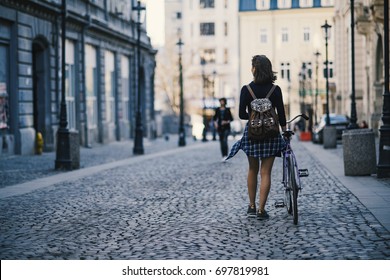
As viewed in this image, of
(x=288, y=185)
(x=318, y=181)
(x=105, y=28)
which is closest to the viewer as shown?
(x=288, y=185)

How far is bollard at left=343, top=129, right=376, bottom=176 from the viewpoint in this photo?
15727 millimetres

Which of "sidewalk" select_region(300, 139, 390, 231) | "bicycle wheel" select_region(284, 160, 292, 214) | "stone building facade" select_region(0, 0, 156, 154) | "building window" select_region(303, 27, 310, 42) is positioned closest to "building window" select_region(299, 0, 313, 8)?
"building window" select_region(303, 27, 310, 42)

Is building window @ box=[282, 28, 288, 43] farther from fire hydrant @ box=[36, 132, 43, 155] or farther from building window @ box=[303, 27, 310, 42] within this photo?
fire hydrant @ box=[36, 132, 43, 155]

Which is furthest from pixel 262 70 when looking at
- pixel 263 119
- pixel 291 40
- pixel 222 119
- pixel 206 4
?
pixel 206 4

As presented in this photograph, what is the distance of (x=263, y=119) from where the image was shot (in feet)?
30.5

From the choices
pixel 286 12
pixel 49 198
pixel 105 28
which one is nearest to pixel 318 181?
pixel 49 198

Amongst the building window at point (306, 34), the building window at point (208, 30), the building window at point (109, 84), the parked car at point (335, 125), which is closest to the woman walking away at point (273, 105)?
the parked car at point (335, 125)

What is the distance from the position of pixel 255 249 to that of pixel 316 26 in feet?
199

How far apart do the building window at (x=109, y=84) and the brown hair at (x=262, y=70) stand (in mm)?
31684

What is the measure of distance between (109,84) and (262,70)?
33047mm

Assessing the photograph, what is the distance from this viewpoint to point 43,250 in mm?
7859

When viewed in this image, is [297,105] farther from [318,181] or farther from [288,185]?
[288,185]

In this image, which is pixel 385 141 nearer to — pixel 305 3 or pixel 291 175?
pixel 291 175

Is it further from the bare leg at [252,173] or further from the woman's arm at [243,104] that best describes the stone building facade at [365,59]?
the woman's arm at [243,104]
